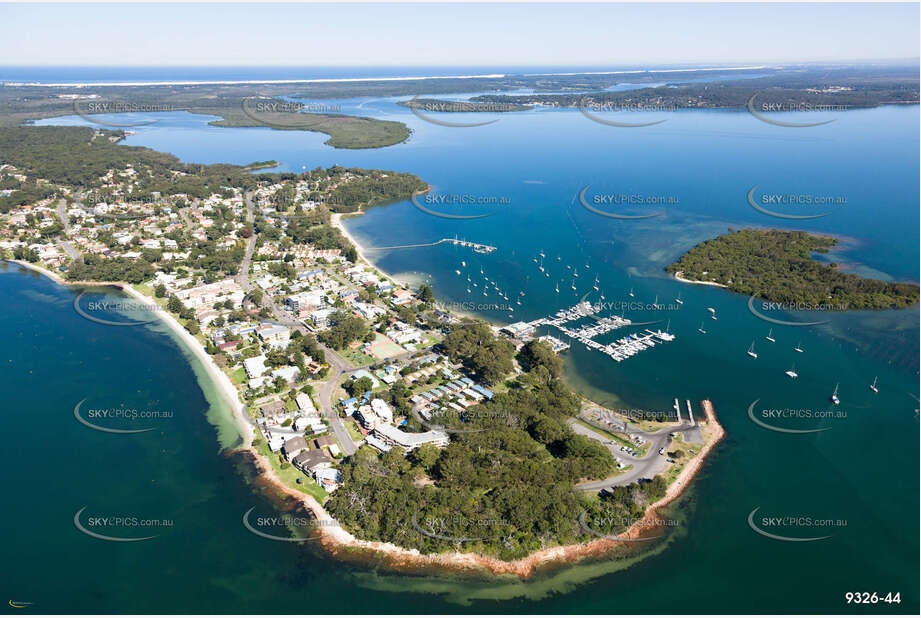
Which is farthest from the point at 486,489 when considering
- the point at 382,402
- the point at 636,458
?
the point at 382,402
